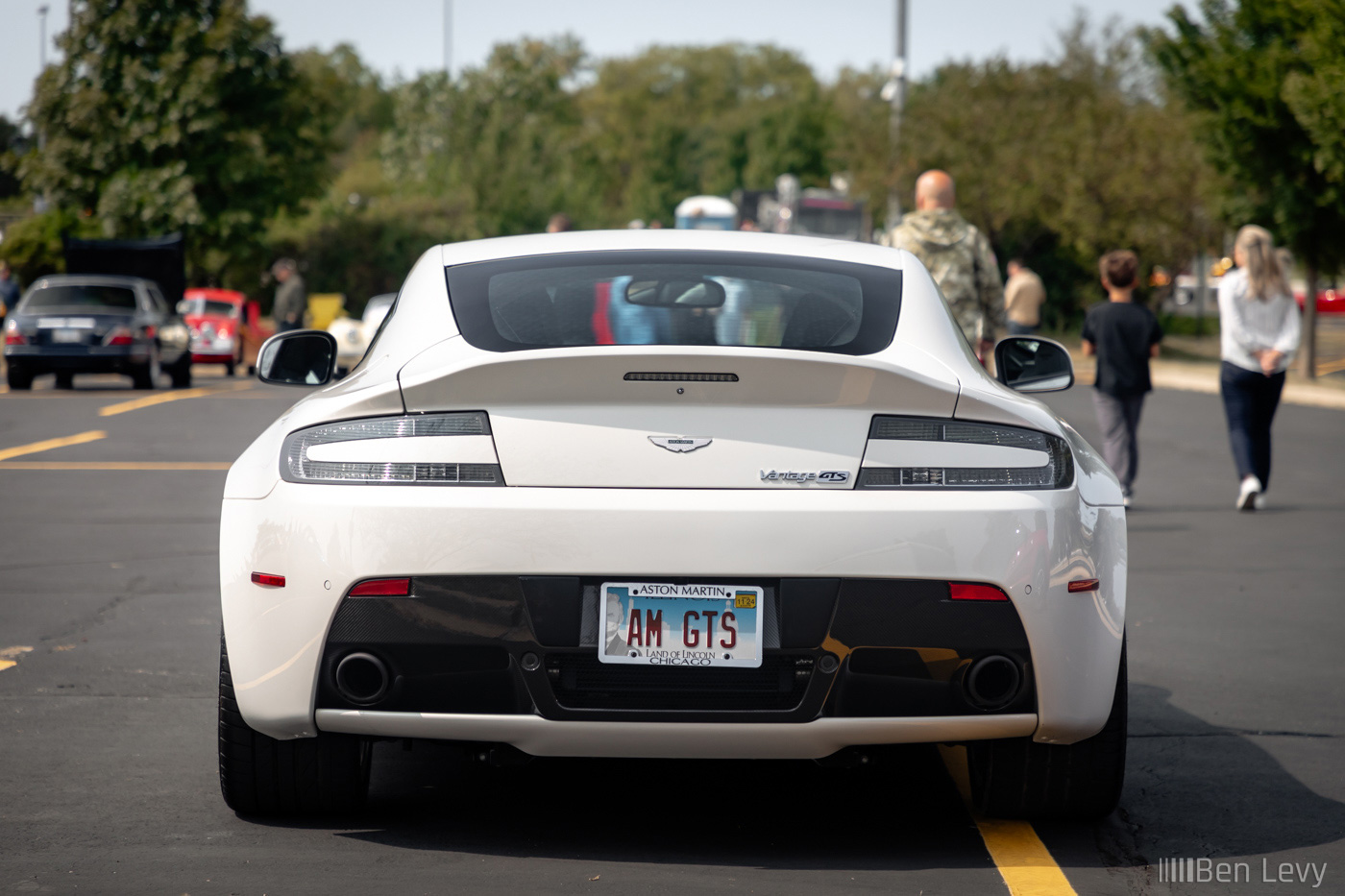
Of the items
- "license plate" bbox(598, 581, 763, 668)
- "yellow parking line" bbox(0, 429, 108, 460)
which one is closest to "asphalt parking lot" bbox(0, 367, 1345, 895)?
"license plate" bbox(598, 581, 763, 668)

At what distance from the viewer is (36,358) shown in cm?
2239

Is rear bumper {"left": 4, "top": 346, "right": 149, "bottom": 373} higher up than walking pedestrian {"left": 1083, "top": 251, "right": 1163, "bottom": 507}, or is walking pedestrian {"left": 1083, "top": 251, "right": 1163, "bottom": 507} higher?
walking pedestrian {"left": 1083, "top": 251, "right": 1163, "bottom": 507}

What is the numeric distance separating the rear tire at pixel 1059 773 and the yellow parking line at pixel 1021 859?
0.14 ft

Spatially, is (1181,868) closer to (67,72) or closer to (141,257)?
(141,257)

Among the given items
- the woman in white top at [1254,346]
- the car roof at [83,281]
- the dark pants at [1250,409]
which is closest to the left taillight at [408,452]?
the woman in white top at [1254,346]

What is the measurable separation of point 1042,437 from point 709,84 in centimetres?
11417

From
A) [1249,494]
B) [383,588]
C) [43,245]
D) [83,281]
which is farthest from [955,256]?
[43,245]

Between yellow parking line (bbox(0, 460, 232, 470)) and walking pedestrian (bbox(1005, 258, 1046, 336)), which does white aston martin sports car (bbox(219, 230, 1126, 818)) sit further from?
walking pedestrian (bbox(1005, 258, 1046, 336))

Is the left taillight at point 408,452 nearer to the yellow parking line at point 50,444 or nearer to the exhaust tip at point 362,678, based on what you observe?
the exhaust tip at point 362,678

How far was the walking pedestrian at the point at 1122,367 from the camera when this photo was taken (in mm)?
10812

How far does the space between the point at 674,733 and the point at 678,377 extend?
0.77 meters

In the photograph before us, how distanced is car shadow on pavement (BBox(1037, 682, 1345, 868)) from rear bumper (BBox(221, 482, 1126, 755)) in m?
0.46

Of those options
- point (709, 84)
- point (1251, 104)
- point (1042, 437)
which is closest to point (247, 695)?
point (1042, 437)

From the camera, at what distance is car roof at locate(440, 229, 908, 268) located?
14.8 feet
